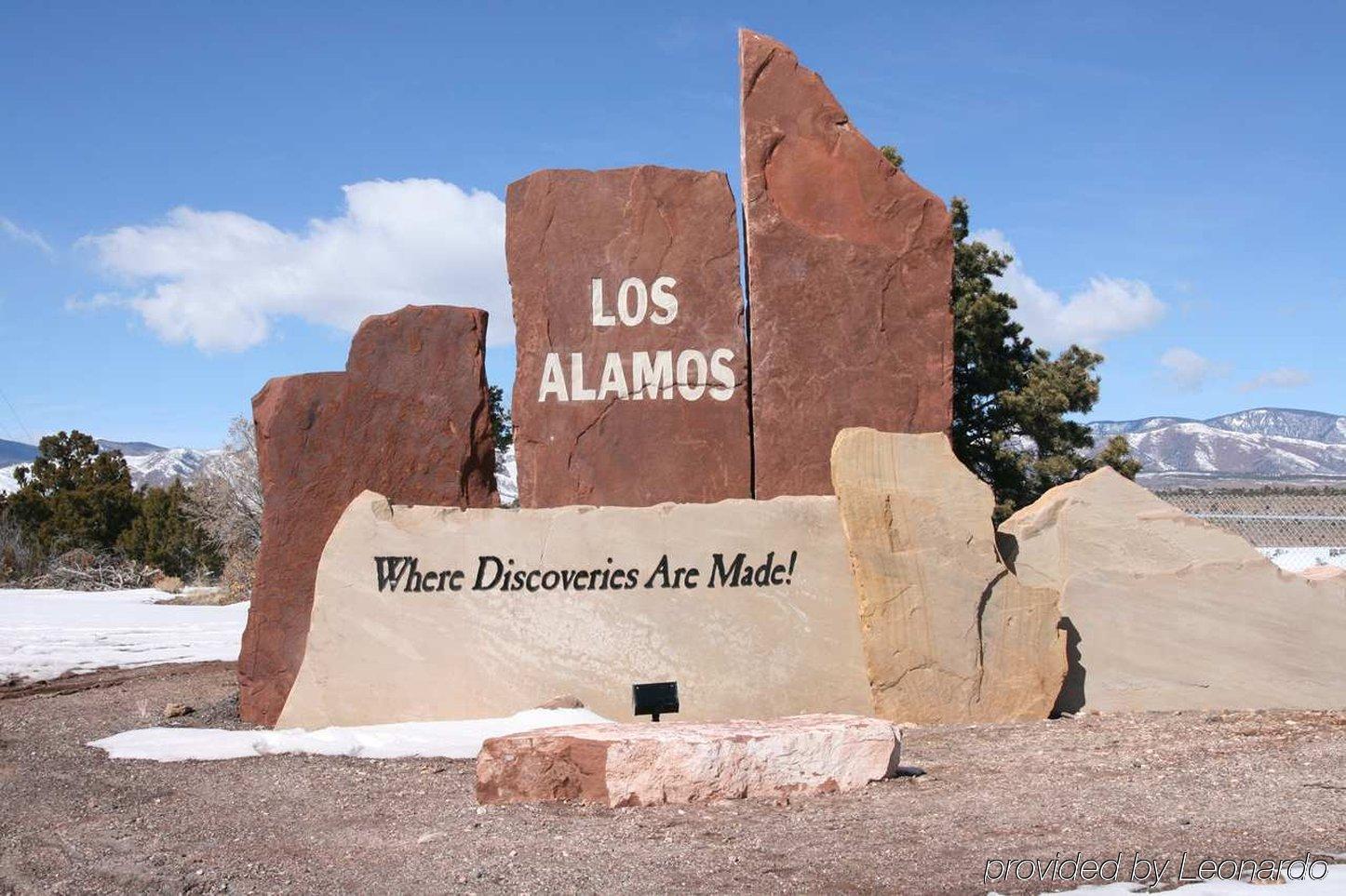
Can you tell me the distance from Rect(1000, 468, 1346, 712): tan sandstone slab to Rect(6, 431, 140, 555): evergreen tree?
19.5m

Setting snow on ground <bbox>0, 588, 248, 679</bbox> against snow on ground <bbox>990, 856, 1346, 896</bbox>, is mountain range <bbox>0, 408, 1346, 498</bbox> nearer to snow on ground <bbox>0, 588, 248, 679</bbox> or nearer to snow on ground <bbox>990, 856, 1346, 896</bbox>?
snow on ground <bbox>0, 588, 248, 679</bbox>

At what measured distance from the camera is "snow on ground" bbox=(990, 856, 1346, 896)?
170 inches

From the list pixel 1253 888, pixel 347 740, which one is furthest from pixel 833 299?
pixel 1253 888

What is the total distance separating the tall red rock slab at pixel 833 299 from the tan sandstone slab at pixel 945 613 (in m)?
0.73

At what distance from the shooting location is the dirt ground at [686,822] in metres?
4.86

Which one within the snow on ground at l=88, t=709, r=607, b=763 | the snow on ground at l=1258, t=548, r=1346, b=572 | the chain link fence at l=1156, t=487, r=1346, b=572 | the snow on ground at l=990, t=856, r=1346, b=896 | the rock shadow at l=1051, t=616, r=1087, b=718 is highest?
the chain link fence at l=1156, t=487, r=1346, b=572

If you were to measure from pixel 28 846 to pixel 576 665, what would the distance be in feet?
11.4

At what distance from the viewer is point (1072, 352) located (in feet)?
58.2

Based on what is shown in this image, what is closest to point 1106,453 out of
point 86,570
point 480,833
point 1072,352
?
point 1072,352

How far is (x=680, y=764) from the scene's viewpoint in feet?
19.2

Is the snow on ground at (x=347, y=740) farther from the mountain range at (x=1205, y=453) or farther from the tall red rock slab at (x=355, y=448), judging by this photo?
the mountain range at (x=1205, y=453)

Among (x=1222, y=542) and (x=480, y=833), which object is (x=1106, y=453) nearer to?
(x=1222, y=542)

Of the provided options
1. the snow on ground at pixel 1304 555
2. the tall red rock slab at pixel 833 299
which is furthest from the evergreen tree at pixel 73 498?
the snow on ground at pixel 1304 555

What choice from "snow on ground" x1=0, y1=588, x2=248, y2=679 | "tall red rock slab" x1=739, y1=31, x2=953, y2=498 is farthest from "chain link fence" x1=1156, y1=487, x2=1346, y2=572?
"snow on ground" x1=0, y1=588, x2=248, y2=679
